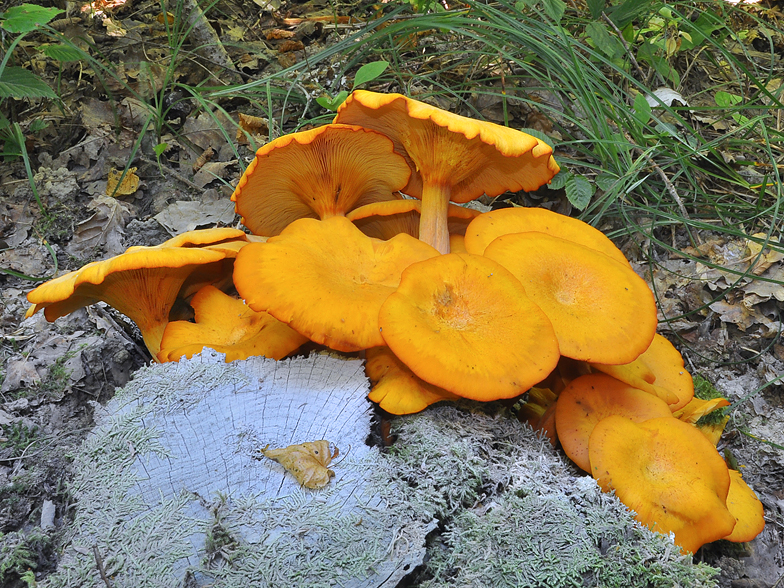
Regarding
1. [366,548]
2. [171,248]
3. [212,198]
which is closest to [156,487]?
[366,548]

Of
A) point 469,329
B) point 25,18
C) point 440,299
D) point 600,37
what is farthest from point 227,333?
point 600,37

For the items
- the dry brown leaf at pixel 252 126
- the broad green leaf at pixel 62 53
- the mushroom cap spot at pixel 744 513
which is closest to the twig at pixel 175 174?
the dry brown leaf at pixel 252 126

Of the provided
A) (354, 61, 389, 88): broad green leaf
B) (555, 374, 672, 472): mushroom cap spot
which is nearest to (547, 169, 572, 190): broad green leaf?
(354, 61, 389, 88): broad green leaf

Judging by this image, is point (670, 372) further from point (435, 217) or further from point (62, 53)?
point (62, 53)

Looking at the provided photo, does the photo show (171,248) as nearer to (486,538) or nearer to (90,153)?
(486,538)

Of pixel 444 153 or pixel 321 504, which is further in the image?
pixel 444 153
